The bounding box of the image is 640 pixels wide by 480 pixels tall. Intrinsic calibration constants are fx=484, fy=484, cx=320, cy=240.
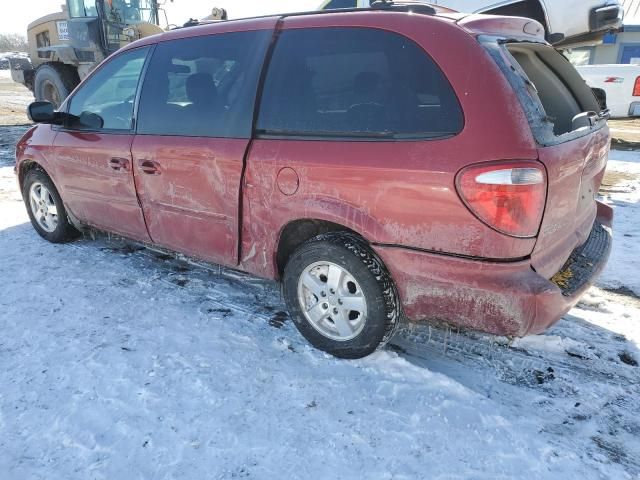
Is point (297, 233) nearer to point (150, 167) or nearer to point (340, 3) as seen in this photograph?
point (150, 167)

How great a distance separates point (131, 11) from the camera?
423 inches

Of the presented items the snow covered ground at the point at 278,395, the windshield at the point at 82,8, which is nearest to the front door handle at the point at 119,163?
the snow covered ground at the point at 278,395

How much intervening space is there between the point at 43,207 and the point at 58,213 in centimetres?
27

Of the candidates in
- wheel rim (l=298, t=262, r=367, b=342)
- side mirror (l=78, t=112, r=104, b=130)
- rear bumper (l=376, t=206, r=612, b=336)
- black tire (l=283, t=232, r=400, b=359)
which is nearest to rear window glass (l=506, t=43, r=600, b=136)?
rear bumper (l=376, t=206, r=612, b=336)

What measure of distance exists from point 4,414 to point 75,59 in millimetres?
10396

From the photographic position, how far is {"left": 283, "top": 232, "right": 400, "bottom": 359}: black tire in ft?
8.22

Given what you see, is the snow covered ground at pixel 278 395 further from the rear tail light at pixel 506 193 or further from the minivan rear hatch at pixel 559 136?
the rear tail light at pixel 506 193

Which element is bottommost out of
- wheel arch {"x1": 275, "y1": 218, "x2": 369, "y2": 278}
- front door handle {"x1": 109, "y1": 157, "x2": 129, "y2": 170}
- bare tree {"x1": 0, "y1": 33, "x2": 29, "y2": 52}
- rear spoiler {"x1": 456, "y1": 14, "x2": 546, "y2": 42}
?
wheel arch {"x1": 275, "y1": 218, "x2": 369, "y2": 278}

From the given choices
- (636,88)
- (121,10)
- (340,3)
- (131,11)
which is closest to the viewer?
(340,3)

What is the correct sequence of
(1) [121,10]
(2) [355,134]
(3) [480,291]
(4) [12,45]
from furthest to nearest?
(4) [12,45]
(1) [121,10]
(2) [355,134]
(3) [480,291]

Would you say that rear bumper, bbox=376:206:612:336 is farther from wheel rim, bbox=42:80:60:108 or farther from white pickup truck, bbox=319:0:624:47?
wheel rim, bbox=42:80:60:108

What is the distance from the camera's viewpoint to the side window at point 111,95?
3564 mm

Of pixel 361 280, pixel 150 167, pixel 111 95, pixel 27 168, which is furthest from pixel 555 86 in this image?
pixel 27 168

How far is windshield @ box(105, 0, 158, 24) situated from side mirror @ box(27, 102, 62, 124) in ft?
25.0
